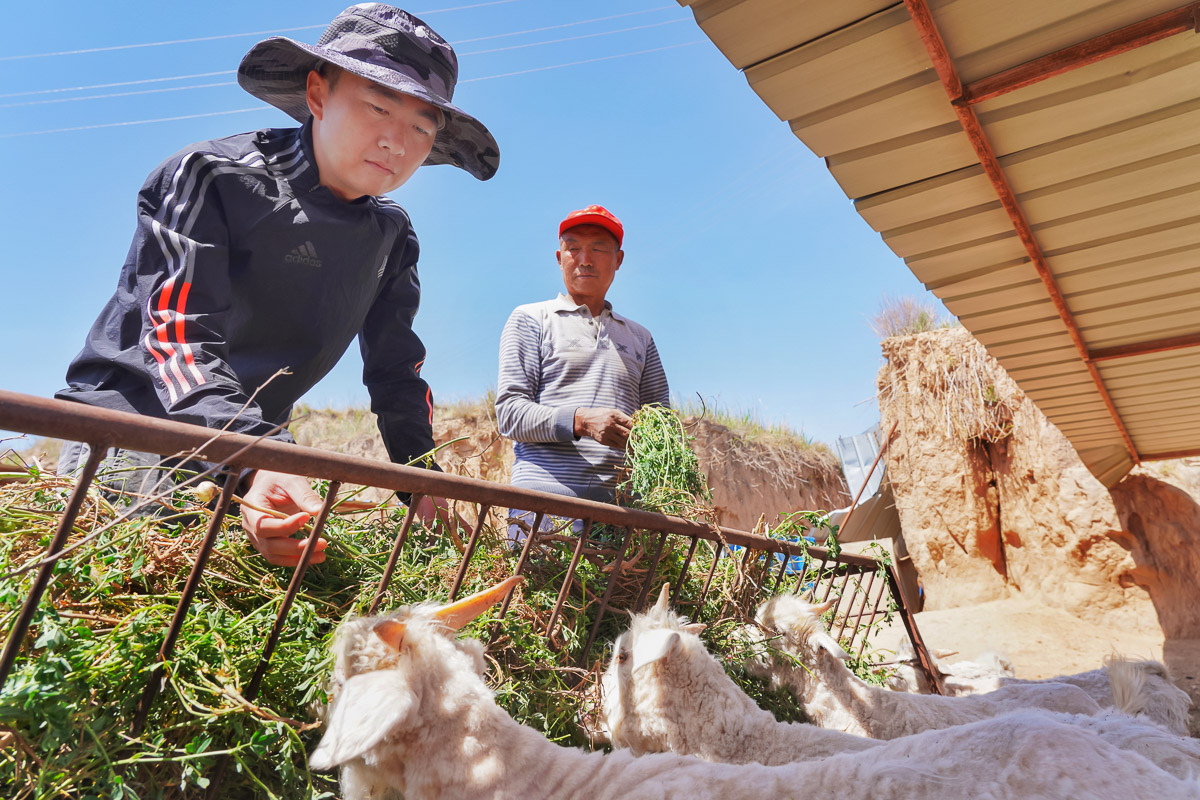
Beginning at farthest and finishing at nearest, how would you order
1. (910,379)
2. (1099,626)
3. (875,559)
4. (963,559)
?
(910,379) < (963,559) < (1099,626) < (875,559)

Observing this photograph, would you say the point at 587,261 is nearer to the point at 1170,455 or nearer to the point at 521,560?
the point at 521,560

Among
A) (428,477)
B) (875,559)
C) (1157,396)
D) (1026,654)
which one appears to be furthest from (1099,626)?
(428,477)

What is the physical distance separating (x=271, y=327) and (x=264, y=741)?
1.35m

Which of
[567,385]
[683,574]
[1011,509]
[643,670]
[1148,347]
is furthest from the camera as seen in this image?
[1011,509]

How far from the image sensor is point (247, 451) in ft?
4.26

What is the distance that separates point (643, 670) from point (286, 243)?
1801mm

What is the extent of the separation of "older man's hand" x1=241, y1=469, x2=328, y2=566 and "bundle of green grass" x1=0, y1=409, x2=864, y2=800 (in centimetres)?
11

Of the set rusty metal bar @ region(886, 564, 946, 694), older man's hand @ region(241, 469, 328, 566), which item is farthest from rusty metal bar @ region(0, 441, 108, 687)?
rusty metal bar @ region(886, 564, 946, 694)

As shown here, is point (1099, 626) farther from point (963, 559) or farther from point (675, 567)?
point (675, 567)

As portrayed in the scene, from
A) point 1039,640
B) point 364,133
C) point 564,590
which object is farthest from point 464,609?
point 1039,640

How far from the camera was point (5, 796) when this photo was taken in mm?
1091

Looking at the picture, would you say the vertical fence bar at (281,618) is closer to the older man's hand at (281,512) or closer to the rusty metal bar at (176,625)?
the older man's hand at (281,512)

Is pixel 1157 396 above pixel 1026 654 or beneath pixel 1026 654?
above

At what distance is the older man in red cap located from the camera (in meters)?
3.11
